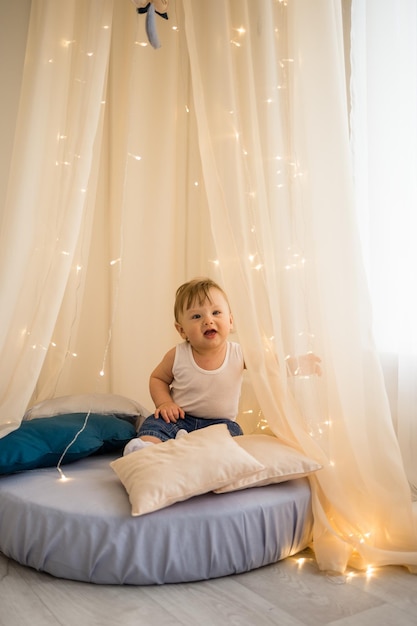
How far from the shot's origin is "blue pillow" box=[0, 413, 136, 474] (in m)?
2.04

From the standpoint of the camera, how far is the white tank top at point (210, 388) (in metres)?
2.49

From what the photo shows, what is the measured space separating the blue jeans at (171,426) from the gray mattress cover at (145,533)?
0.41 metres

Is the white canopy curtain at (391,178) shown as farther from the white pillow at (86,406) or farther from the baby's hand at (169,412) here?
the white pillow at (86,406)

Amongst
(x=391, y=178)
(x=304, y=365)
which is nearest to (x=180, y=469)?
(x=304, y=365)

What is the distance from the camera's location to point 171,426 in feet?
7.92

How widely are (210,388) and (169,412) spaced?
0.19 m

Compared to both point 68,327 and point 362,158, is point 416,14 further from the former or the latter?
point 68,327

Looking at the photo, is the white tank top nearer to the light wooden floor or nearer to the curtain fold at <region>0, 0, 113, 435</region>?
the curtain fold at <region>0, 0, 113, 435</region>

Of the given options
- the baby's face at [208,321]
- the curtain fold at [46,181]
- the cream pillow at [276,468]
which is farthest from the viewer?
the baby's face at [208,321]

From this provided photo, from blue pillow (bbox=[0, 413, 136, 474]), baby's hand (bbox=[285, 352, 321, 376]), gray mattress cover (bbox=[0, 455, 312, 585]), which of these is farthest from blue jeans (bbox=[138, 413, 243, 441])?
baby's hand (bbox=[285, 352, 321, 376])

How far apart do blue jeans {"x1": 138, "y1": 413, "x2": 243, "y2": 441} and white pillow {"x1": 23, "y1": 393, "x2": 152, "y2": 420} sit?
0.27 metres

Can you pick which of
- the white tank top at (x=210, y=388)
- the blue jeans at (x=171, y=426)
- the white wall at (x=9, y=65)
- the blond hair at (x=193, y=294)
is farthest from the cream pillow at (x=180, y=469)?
the white wall at (x=9, y=65)

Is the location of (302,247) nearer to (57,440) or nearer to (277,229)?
(277,229)

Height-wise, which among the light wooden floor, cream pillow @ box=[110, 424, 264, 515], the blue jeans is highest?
the blue jeans
